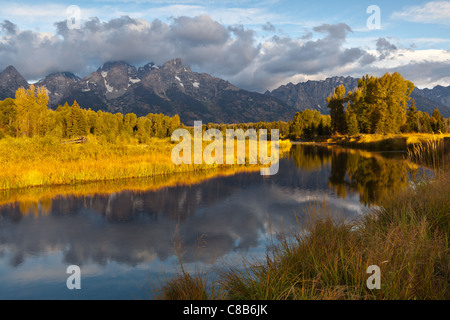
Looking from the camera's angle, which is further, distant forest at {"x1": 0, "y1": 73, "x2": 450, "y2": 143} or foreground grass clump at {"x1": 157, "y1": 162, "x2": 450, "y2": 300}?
distant forest at {"x1": 0, "y1": 73, "x2": 450, "y2": 143}

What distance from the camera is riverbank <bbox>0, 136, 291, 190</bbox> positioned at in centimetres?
1986

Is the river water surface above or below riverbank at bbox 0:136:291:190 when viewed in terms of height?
below

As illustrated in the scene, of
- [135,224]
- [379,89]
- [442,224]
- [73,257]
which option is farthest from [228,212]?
[379,89]

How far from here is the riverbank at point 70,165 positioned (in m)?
19.9

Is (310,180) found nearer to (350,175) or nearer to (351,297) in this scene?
(350,175)

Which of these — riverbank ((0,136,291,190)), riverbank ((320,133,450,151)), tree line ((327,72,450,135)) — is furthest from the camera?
tree line ((327,72,450,135))

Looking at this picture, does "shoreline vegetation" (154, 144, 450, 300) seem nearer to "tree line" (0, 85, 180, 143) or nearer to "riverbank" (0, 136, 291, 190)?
"riverbank" (0, 136, 291, 190)

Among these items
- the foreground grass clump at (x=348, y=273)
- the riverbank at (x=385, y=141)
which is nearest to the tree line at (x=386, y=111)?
the riverbank at (x=385, y=141)

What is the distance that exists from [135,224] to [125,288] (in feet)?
19.1

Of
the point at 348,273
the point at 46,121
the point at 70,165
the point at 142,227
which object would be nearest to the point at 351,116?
the point at 70,165

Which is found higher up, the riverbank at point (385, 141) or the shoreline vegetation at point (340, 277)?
the riverbank at point (385, 141)

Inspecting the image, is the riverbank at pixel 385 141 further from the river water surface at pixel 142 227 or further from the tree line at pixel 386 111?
the river water surface at pixel 142 227

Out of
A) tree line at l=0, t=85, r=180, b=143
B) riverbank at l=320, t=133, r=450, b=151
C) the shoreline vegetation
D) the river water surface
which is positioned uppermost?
tree line at l=0, t=85, r=180, b=143

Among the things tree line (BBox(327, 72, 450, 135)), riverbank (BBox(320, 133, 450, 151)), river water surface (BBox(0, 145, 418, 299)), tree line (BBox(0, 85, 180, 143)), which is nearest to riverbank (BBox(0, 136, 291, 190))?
river water surface (BBox(0, 145, 418, 299))
